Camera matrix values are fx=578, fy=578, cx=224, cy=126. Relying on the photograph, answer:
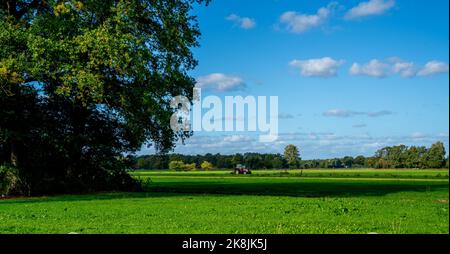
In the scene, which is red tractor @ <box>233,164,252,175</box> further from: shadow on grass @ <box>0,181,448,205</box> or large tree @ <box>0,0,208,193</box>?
large tree @ <box>0,0,208,193</box>

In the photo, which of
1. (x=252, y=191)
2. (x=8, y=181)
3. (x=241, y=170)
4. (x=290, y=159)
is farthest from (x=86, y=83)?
(x=290, y=159)

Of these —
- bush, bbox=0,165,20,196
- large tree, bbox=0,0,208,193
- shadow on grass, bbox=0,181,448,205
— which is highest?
large tree, bbox=0,0,208,193

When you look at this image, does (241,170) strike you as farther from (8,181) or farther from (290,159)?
(8,181)

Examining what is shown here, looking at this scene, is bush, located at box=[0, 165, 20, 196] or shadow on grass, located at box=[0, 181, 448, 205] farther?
bush, located at box=[0, 165, 20, 196]

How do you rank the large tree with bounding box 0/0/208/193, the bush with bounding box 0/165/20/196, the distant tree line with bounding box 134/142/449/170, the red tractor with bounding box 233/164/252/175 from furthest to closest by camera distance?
the distant tree line with bounding box 134/142/449/170
the red tractor with bounding box 233/164/252/175
the bush with bounding box 0/165/20/196
the large tree with bounding box 0/0/208/193

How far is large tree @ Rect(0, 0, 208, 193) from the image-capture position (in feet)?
127

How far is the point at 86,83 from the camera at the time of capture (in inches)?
1500

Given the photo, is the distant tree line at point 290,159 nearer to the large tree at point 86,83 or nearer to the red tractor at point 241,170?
the red tractor at point 241,170

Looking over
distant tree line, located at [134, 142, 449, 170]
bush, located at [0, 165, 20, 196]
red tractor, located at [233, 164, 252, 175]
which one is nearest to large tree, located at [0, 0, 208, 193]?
bush, located at [0, 165, 20, 196]

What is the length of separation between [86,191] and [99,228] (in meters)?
27.9

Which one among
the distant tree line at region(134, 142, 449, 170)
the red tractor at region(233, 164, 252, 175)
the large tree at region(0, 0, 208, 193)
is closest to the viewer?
the large tree at region(0, 0, 208, 193)

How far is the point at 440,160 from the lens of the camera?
6201 inches

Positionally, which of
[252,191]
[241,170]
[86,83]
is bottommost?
[252,191]
